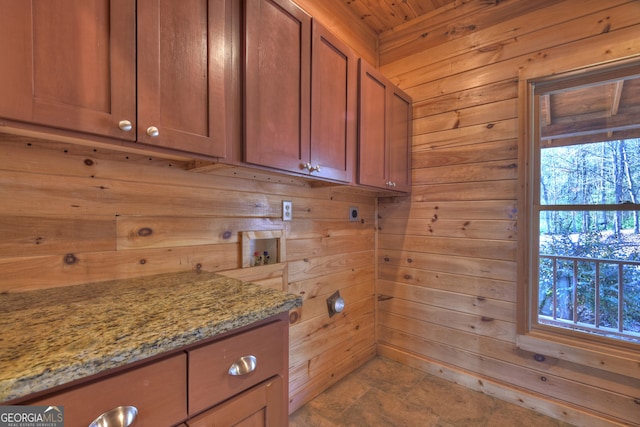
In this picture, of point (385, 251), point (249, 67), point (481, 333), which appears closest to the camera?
point (249, 67)

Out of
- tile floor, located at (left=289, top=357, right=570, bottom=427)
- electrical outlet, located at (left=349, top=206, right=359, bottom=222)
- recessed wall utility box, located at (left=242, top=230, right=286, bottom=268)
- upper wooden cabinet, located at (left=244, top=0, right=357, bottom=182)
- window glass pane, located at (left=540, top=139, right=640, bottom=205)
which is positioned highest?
upper wooden cabinet, located at (left=244, top=0, right=357, bottom=182)

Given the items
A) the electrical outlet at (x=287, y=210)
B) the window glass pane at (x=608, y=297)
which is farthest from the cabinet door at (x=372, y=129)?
the window glass pane at (x=608, y=297)

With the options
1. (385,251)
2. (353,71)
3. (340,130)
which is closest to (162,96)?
(340,130)

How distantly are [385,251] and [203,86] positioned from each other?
1913 mm

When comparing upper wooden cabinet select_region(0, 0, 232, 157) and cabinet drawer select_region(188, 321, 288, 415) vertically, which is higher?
upper wooden cabinet select_region(0, 0, 232, 157)

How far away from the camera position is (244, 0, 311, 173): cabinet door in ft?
3.75

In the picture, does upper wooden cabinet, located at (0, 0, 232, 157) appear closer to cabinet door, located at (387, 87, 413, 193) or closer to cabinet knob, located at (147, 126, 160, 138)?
cabinet knob, located at (147, 126, 160, 138)

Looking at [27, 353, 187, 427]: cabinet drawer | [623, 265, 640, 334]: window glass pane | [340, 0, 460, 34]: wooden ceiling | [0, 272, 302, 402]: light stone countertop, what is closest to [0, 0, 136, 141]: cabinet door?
[0, 272, 302, 402]: light stone countertop

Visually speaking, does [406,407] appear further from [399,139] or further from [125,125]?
[125,125]

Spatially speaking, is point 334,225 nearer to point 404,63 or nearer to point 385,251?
point 385,251

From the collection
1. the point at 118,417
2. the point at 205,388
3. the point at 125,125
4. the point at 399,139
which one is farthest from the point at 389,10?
the point at 118,417

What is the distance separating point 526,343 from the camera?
1.81 m

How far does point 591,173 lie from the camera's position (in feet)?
5.67

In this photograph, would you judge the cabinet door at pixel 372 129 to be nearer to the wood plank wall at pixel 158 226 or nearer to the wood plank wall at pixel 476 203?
the wood plank wall at pixel 158 226
